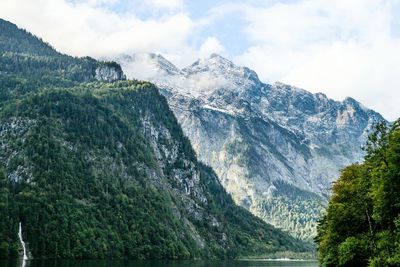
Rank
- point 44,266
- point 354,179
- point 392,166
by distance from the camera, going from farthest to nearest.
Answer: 1. point 44,266
2. point 354,179
3. point 392,166

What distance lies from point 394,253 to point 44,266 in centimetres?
10934

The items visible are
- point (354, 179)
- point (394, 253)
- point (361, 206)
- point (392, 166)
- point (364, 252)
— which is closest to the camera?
point (394, 253)

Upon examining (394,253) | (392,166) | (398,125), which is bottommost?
(394,253)

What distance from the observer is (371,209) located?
89812 mm

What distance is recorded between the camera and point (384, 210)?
3044 inches

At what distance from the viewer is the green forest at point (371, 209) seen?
74.2m

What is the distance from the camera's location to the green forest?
244 feet

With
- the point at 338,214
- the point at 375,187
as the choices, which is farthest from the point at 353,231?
the point at 375,187

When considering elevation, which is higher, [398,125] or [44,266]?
[398,125]

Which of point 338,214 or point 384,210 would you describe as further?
point 338,214

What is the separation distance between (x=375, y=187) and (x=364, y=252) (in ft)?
34.8

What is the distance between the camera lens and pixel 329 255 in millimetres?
95938

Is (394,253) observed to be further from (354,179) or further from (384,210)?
(354,179)

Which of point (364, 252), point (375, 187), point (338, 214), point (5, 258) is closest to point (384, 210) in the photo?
point (375, 187)
